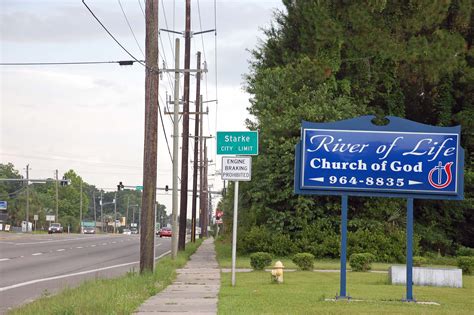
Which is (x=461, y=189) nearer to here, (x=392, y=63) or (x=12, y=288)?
(x=12, y=288)

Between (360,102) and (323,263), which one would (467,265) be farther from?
(360,102)

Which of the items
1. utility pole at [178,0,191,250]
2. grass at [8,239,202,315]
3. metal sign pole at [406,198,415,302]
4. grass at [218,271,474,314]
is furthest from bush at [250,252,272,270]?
utility pole at [178,0,191,250]

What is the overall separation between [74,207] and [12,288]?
176 metres

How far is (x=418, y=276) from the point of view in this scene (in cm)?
2228

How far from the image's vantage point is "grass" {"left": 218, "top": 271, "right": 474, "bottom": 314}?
14.7 metres

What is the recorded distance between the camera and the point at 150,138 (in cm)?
2167

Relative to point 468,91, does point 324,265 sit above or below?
below

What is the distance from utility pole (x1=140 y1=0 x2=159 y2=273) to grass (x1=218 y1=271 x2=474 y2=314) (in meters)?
2.39

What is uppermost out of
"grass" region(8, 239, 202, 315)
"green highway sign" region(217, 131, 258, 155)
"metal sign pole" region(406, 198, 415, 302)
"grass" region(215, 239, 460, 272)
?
"green highway sign" region(217, 131, 258, 155)

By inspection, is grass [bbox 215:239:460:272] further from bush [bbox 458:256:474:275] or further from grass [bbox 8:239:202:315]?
grass [bbox 8:239:202:315]

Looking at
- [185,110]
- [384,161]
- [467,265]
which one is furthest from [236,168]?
[185,110]

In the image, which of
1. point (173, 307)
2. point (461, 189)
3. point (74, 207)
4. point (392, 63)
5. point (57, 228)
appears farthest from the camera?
point (74, 207)

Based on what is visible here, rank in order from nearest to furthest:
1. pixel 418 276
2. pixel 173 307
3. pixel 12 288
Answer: pixel 173 307, pixel 12 288, pixel 418 276

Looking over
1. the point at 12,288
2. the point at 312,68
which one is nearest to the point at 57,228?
the point at 312,68
